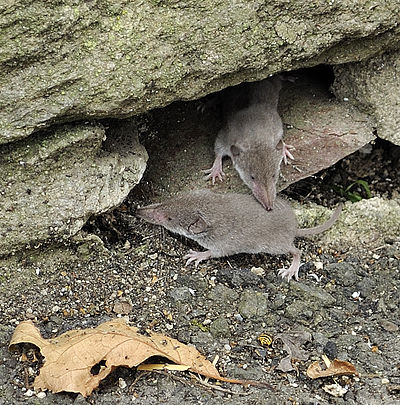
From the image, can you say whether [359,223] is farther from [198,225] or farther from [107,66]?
[107,66]

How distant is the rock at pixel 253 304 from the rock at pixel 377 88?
56.1 inches

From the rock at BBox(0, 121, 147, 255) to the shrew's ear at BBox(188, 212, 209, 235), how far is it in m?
0.67

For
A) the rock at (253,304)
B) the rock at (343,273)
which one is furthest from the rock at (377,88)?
the rock at (253,304)

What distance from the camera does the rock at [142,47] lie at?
3.05m

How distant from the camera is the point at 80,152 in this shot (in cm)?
357

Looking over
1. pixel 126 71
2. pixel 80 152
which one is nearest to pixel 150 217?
pixel 80 152

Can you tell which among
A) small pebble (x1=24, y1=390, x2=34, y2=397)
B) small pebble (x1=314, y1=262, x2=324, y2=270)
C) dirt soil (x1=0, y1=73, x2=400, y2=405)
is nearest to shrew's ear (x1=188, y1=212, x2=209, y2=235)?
dirt soil (x1=0, y1=73, x2=400, y2=405)

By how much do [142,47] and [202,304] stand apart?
1459 mm

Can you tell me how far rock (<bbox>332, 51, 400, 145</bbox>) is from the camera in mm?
4273

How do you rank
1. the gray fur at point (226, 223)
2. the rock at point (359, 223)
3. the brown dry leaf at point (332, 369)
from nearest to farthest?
the brown dry leaf at point (332, 369) < the gray fur at point (226, 223) < the rock at point (359, 223)

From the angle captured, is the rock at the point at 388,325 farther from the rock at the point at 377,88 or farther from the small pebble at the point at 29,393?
the small pebble at the point at 29,393

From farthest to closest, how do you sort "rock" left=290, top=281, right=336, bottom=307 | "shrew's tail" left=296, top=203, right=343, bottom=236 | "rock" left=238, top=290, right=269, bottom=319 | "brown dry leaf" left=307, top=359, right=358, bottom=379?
"shrew's tail" left=296, top=203, right=343, bottom=236
"rock" left=290, top=281, right=336, bottom=307
"rock" left=238, top=290, right=269, bottom=319
"brown dry leaf" left=307, top=359, right=358, bottom=379

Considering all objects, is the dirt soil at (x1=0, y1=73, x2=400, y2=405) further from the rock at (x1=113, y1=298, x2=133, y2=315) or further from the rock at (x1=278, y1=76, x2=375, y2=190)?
the rock at (x1=278, y1=76, x2=375, y2=190)

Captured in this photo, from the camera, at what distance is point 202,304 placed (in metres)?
3.81
